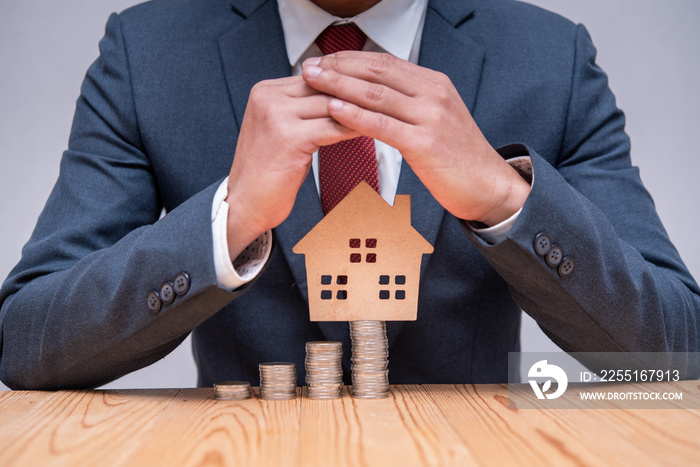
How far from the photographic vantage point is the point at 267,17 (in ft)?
5.49

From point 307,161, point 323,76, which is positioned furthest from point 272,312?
point 323,76

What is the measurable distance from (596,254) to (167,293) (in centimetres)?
72

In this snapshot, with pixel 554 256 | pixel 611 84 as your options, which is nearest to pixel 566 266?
pixel 554 256

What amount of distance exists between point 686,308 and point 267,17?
1.10 m

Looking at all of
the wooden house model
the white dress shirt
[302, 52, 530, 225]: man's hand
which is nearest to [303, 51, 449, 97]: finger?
[302, 52, 530, 225]: man's hand

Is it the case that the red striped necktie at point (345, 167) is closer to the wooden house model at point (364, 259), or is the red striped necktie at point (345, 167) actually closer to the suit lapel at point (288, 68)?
the suit lapel at point (288, 68)

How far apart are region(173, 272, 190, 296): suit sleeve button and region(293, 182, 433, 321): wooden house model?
0.19m

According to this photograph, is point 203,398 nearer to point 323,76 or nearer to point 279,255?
point 279,255

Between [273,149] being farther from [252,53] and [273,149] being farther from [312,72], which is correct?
[252,53]

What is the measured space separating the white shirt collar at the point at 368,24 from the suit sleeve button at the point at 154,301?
665 millimetres

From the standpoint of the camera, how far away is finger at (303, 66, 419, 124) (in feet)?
3.79

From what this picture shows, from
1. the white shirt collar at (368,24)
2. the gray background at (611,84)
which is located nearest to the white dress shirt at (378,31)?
the white shirt collar at (368,24)

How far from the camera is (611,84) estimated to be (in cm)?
296

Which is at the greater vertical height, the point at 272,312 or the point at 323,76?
the point at 323,76
